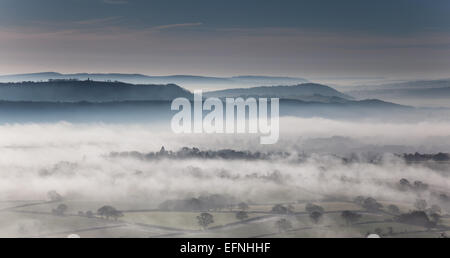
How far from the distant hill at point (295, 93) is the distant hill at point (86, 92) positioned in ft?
2.76

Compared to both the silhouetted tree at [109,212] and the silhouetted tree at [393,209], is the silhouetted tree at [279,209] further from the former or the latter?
the silhouetted tree at [109,212]

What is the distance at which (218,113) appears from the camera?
10.4 metres

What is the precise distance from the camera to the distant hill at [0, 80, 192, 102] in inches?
409

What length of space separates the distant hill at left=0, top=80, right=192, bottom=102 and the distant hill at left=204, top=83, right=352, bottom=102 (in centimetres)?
84

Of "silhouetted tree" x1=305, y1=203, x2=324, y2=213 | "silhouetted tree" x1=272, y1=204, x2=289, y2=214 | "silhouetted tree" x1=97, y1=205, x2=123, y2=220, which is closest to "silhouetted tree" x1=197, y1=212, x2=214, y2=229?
"silhouetted tree" x1=272, y1=204, x2=289, y2=214

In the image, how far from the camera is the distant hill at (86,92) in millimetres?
10398

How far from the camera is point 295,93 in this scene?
1062 cm

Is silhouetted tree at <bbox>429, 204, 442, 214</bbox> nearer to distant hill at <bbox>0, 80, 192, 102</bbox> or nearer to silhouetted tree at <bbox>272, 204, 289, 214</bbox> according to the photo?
silhouetted tree at <bbox>272, 204, 289, 214</bbox>

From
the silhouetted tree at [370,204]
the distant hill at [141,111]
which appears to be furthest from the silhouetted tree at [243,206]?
the silhouetted tree at [370,204]
